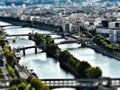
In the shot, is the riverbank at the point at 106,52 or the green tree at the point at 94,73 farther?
the riverbank at the point at 106,52

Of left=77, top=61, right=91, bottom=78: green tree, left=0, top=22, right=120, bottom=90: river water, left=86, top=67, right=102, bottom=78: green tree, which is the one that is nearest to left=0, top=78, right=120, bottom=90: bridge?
left=86, top=67, right=102, bottom=78: green tree

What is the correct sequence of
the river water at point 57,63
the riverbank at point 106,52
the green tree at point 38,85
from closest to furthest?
1. the green tree at point 38,85
2. the river water at point 57,63
3. the riverbank at point 106,52

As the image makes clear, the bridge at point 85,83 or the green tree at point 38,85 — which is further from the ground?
the green tree at point 38,85

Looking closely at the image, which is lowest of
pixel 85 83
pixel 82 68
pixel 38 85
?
pixel 82 68

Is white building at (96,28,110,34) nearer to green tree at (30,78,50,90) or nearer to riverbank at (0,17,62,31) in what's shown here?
riverbank at (0,17,62,31)

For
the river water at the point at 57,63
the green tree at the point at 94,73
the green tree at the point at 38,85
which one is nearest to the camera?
the green tree at the point at 38,85

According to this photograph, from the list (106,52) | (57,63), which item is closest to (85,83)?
(57,63)

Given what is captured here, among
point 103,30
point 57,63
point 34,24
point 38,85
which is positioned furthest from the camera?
point 34,24

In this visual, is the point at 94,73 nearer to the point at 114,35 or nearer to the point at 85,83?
the point at 85,83

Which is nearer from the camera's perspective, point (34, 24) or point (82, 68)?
point (82, 68)

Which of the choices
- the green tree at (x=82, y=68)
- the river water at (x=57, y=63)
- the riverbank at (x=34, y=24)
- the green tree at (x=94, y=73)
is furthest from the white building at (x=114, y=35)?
the green tree at (x=94, y=73)

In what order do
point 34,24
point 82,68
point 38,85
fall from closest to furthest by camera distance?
point 38,85 < point 82,68 < point 34,24

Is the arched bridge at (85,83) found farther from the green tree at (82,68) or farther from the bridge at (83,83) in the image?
the green tree at (82,68)
